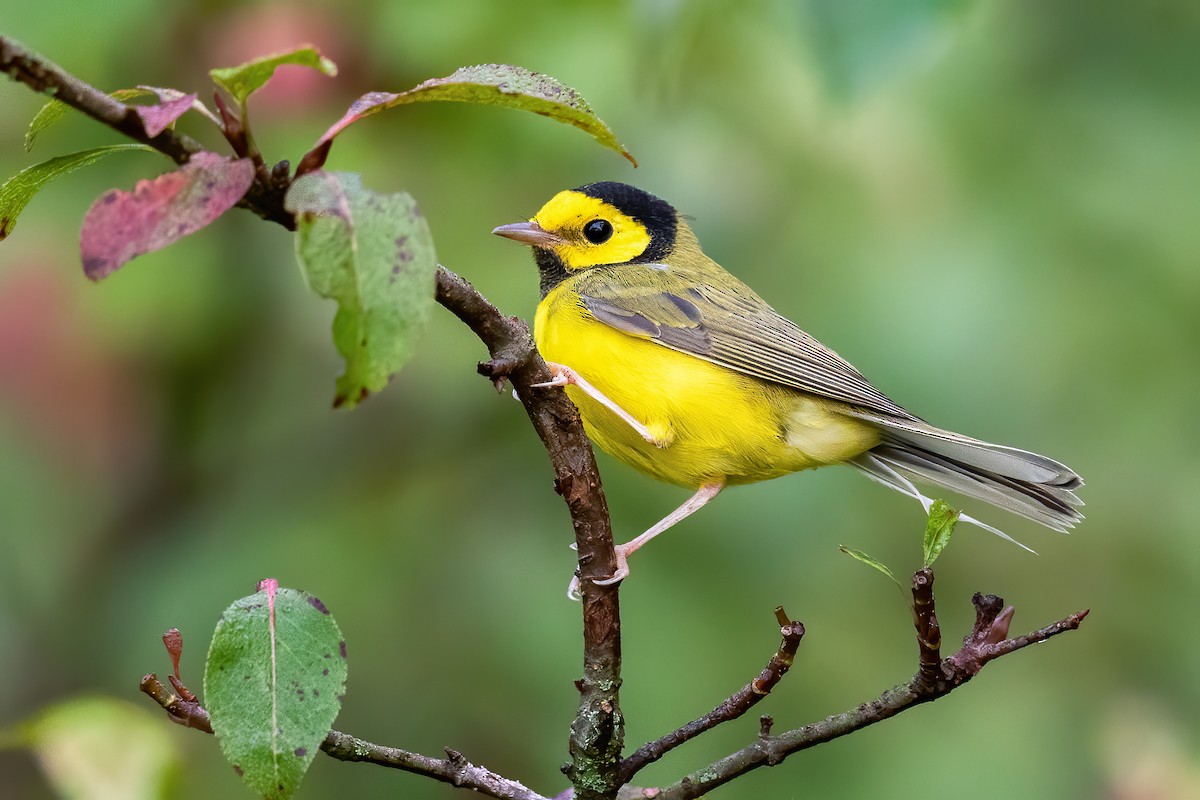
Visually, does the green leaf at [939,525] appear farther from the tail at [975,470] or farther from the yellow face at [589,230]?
the yellow face at [589,230]

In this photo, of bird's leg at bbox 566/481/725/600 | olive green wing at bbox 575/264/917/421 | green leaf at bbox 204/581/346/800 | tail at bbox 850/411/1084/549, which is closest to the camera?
green leaf at bbox 204/581/346/800

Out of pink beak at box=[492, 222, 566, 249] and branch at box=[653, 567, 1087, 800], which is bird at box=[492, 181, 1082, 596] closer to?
pink beak at box=[492, 222, 566, 249]

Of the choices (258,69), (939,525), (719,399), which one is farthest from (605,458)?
(258,69)

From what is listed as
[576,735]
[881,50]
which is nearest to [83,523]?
[576,735]

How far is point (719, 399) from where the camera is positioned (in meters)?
3.67

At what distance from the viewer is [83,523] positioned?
5332 mm

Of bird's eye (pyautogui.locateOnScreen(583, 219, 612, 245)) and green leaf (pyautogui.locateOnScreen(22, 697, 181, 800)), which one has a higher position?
bird's eye (pyautogui.locateOnScreen(583, 219, 612, 245))

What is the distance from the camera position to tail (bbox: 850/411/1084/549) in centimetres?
339

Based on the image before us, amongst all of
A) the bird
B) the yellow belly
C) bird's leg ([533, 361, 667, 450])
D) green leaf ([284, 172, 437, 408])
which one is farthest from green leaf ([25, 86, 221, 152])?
the yellow belly

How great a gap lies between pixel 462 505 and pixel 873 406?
196 centimetres

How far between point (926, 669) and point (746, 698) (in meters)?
0.32

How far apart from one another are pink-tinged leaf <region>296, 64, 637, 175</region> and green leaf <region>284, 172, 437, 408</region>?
0.61 feet

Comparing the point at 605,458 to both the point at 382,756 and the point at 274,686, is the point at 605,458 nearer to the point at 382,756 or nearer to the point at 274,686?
the point at 382,756

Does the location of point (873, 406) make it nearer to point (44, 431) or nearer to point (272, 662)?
point (272, 662)
